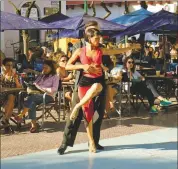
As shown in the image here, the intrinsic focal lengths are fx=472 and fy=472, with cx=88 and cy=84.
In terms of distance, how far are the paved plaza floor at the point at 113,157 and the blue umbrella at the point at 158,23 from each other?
4755 millimetres

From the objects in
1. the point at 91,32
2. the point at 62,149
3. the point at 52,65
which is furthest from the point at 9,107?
the point at 91,32

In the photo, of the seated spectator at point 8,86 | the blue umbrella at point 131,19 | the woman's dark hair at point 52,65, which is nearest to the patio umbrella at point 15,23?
the seated spectator at point 8,86

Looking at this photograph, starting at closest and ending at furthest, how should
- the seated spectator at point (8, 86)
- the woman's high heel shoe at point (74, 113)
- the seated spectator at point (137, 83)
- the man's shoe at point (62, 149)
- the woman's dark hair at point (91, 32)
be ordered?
the woman's dark hair at point (91, 32) → the woman's high heel shoe at point (74, 113) → the man's shoe at point (62, 149) → the seated spectator at point (8, 86) → the seated spectator at point (137, 83)

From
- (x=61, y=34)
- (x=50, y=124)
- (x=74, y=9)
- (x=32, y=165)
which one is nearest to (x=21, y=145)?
(x=32, y=165)

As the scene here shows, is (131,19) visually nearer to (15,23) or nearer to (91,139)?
(15,23)

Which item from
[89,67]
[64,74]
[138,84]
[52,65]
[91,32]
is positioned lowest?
[138,84]

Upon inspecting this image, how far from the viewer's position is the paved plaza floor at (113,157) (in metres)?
6.08

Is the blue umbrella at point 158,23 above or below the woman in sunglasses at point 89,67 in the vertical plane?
above

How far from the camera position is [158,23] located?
38.6 feet

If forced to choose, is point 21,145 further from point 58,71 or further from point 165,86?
point 165,86

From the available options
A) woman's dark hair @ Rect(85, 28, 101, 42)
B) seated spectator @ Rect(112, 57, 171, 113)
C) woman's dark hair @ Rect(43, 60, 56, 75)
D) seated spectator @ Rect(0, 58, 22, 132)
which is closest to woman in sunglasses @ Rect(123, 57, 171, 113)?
seated spectator @ Rect(112, 57, 171, 113)

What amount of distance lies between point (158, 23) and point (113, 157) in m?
5.99

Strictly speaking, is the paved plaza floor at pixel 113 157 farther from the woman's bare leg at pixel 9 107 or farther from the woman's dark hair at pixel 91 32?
the woman's bare leg at pixel 9 107

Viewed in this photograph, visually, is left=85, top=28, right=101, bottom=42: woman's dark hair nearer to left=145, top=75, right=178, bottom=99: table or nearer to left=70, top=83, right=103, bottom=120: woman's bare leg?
left=70, top=83, right=103, bottom=120: woman's bare leg
